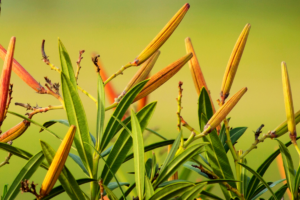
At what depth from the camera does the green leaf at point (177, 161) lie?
0.18 metres

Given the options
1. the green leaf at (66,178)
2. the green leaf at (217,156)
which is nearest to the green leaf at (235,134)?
the green leaf at (217,156)

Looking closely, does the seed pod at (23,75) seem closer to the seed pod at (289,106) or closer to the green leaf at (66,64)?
the green leaf at (66,64)

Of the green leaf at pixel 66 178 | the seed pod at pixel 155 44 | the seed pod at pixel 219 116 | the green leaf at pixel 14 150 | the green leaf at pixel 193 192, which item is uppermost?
the seed pod at pixel 155 44

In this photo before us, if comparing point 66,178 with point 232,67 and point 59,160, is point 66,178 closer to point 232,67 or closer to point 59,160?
point 59,160

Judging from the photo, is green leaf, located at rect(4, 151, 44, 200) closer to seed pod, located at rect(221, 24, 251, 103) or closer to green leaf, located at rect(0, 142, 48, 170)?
green leaf, located at rect(0, 142, 48, 170)

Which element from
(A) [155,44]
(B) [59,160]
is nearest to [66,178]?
(B) [59,160]

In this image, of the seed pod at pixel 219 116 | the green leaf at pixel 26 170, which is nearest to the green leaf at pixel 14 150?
the green leaf at pixel 26 170

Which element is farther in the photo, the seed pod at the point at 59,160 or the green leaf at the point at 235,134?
the green leaf at the point at 235,134

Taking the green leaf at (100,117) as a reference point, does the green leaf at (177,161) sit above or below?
below

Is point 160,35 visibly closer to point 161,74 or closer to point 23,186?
point 161,74

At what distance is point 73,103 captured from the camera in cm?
18

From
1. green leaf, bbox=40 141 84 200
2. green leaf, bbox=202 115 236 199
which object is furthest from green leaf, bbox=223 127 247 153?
green leaf, bbox=40 141 84 200

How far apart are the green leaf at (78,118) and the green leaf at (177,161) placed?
0.05 metres

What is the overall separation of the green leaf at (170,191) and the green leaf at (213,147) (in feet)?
0.15
